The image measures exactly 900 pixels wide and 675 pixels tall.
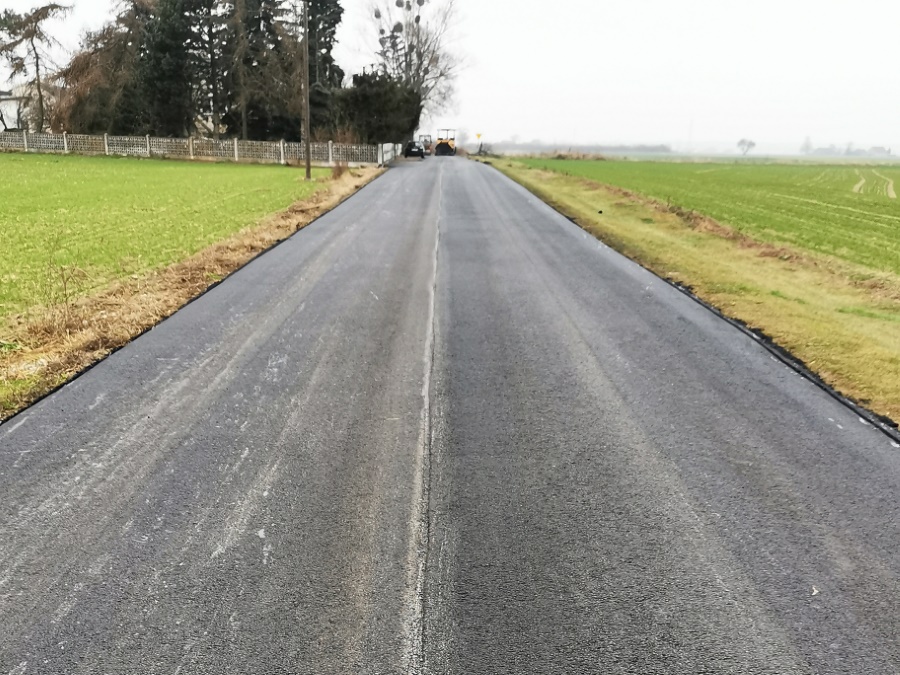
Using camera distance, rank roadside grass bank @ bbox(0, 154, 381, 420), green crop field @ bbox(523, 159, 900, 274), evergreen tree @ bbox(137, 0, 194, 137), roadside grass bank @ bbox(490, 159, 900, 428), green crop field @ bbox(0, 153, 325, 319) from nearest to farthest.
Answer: roadside grass bank @ bbox(0, 154, 381, 420) → roadside grass bank @ bbox(490, 159, 900, 428) → green crop field @ bbox(0, 153, 325, 319) → green crop field @ bbox(523, 159, 900, 274) → evergreen tree @ bbox(137, 0, 194, 137)

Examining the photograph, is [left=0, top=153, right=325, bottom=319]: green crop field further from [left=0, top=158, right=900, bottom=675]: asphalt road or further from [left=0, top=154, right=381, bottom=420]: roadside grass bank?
[left=0, top=158, right=900, bottom=675]: asphalt road

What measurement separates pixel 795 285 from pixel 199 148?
42485 mm

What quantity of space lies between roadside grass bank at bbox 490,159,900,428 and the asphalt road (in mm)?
706

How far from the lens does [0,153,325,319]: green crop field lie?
31.9ft

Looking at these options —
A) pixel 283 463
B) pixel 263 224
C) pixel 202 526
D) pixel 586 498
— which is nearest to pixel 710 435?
pixel 586 498

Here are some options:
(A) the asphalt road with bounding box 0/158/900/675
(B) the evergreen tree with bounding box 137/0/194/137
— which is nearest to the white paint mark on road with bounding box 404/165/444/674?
(A) the asphalt road with bounding box 0/158/900/675

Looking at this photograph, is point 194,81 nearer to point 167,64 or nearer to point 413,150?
point 167,64

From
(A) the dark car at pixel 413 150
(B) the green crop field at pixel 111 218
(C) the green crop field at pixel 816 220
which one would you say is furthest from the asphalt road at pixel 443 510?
(A) the dark car at pixel 413 150

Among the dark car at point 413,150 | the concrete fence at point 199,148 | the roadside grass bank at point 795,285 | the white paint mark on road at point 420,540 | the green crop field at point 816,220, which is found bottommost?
the white paint mark on road at point 420,540

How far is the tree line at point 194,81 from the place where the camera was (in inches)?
1748

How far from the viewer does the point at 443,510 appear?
12.0 feet

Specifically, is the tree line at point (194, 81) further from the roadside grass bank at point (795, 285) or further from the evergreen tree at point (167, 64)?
the roadside grass bank at point (795, 285)

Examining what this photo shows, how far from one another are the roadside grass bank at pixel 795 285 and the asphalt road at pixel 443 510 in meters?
0.71

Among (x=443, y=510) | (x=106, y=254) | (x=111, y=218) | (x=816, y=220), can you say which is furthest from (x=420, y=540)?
(x=816, y=220)
